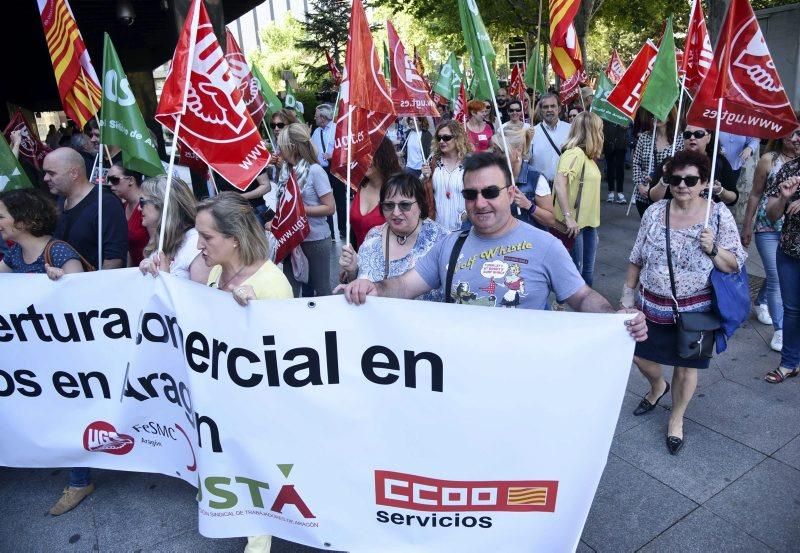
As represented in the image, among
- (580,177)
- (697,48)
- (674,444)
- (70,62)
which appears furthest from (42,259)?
(697,48)

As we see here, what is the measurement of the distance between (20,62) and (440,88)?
10.2 meters

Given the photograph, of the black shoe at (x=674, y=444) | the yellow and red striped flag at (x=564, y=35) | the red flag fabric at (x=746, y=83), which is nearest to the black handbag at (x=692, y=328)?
the black shoe at (x=674, y=444)

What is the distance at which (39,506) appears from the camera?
3.40 meters

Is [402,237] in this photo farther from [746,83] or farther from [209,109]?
[746,83]

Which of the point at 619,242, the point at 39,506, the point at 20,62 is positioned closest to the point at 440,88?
the point at 619,242

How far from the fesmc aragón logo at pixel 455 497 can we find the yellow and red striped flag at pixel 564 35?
4669mm

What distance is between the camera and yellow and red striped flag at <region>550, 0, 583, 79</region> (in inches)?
219

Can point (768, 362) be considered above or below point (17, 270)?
below

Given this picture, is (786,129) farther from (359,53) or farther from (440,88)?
(440,88)

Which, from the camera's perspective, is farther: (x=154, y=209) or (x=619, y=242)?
(x=619, y=242)

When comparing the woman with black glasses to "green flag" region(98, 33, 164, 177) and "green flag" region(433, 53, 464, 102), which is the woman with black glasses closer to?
"green flag" region(98, 33, 164, 177)

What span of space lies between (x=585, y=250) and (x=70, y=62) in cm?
453

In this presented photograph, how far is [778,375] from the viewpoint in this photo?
4199 millimetres

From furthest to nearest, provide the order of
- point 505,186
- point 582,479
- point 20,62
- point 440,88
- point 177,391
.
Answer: point 20,62, point 440,88, point 177,391, point 505,186, point 582,479
